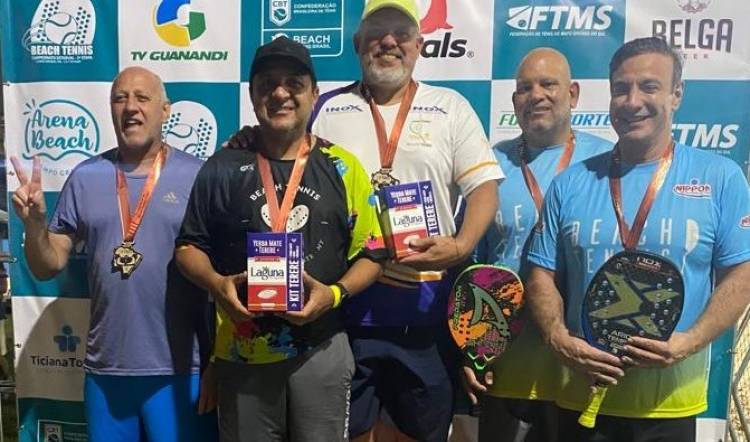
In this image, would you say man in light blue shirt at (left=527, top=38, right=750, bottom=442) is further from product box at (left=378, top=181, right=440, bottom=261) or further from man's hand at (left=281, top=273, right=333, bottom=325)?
man's hand at (left=281, top=273, right=333, bottom=325)

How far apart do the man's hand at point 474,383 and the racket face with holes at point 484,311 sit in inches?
1.1

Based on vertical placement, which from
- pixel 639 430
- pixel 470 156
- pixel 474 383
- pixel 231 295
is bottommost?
pixel 639 430

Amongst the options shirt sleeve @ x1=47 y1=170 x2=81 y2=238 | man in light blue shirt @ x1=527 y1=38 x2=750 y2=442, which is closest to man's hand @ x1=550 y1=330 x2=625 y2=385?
man in light blue shirt @ x1=527 y1=38 x2=750 y2=442

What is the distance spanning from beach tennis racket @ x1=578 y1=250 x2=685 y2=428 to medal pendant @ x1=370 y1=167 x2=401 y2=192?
0.79m

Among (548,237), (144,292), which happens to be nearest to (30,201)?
(144,292)

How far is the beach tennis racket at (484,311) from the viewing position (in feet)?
8.17

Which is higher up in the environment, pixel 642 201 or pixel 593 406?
pixel 642 201

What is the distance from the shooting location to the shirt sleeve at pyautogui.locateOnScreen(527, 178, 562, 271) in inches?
97.5

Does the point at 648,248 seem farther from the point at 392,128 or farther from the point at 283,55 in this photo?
the point at 283,55

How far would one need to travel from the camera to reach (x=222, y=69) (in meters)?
2.78

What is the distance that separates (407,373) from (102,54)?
1816mm

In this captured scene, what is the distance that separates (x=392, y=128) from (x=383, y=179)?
198mm

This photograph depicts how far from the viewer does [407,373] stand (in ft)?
8.14

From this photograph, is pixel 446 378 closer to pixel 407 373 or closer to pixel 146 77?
pixel 407 373
